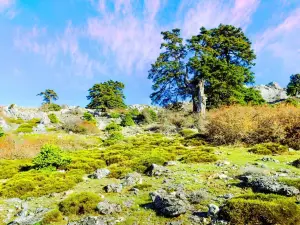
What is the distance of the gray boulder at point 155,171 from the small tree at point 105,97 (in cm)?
4463

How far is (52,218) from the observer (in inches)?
290

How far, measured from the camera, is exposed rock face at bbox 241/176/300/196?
7.62 metres

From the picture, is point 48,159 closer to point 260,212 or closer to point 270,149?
point 260,212

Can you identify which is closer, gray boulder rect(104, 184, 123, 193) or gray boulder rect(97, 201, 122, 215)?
gray boulder rect(97, 201, 122, 215)

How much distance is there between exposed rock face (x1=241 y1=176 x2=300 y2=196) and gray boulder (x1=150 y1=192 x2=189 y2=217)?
236 cm

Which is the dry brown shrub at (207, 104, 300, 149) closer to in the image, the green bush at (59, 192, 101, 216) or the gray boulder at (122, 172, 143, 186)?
the gray boulder at (122, 172, 143, 186)

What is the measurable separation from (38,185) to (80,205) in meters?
3.65

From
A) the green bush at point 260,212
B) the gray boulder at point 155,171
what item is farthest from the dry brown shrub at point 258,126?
the green bush at point 260,212

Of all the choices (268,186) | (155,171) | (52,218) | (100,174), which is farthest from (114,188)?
(268,186)

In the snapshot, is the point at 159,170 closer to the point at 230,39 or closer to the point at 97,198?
the point at 97,198

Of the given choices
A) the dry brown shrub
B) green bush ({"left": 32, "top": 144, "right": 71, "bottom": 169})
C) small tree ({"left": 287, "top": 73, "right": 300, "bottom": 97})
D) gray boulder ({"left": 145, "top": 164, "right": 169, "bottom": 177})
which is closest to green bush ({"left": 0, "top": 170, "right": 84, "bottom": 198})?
green bush ({"left": 32, "top": 144, "right": 71, "bottom": 169})

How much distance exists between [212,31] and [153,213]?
3458 cm

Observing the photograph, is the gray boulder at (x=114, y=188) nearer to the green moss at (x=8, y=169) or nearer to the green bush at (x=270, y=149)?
the green moss at (x=8, y=169)

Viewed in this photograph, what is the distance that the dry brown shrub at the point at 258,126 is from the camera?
17062 mm
